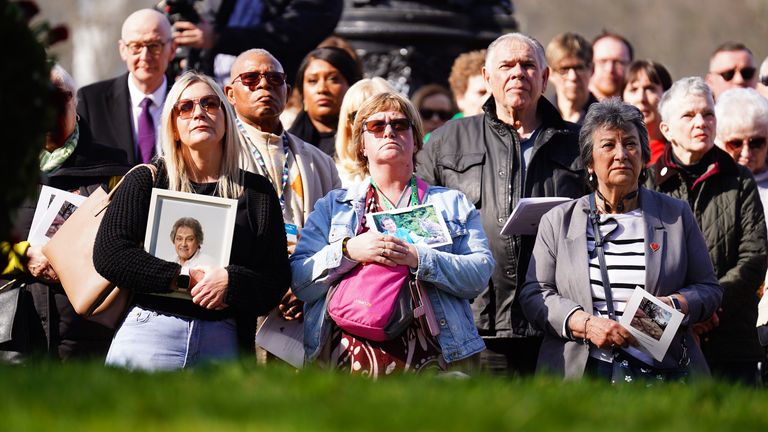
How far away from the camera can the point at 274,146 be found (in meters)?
9.22

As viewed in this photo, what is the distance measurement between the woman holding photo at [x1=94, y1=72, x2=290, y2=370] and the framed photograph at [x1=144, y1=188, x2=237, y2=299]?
87mm

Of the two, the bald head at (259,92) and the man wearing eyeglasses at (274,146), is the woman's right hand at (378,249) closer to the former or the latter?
the man wearing eyeglasses at (274,146)

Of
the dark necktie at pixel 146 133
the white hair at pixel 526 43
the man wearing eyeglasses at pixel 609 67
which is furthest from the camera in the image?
the man wearing eyeglasses at pixel 609 67

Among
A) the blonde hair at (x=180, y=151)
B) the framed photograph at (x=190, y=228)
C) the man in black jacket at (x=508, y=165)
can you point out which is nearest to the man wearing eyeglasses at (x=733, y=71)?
the man in black jacket at (x=508, y=165)

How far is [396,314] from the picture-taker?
306 inches

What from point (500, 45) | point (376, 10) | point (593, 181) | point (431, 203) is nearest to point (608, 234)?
point (593, 181)

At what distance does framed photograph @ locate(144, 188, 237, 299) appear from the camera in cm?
779

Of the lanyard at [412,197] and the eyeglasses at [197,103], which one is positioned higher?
the eyeglasses at [197,103]

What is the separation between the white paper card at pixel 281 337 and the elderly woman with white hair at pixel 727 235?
246 centimetres

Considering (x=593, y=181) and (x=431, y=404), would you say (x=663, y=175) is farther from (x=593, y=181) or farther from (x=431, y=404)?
(x=431, y=404)

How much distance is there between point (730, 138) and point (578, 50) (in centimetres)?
199

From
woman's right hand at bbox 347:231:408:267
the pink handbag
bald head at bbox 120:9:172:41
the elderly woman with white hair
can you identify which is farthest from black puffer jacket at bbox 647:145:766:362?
bald head at bbox 120:9:172:41

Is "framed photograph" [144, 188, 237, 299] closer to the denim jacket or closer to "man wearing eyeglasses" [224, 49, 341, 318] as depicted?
the denim jacket

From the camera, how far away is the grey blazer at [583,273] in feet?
27.0
